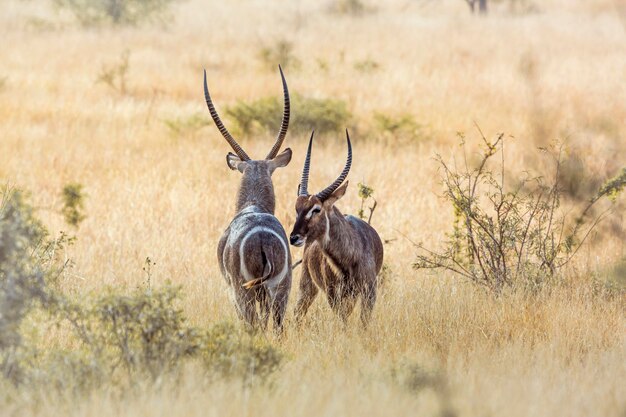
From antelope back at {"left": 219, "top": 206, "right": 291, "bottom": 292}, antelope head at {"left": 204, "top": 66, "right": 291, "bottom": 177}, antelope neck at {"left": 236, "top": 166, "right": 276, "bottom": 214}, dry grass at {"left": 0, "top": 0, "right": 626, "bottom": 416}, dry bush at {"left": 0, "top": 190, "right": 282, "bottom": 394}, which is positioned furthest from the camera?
antelope head at {"left": 204, "top": 66, "right": 291, "bottom": 177}

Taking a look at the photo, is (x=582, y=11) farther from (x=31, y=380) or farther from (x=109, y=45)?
(x=31, y=380)

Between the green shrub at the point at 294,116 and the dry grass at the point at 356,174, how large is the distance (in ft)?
1.58

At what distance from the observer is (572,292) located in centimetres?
804

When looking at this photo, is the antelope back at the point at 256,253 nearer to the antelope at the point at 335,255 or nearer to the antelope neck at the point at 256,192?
the antelope at the point at 335,255

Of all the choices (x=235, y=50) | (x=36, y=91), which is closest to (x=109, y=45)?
(x=235, y=50)

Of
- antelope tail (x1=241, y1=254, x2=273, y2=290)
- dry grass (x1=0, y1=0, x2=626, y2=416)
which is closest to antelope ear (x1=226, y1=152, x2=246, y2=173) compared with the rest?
dry grass (x1=0, y1=0, x2=626, y2=416)

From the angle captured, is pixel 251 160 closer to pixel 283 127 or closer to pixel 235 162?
pixel 235 162

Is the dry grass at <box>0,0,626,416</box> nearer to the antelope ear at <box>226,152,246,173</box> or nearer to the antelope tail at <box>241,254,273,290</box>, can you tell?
the antelope tail at <box>241,254,273,290</box>

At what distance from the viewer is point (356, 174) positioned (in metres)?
13.0

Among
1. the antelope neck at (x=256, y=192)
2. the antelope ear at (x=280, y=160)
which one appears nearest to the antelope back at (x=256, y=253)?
the antelope neck at (x=256, y=192)

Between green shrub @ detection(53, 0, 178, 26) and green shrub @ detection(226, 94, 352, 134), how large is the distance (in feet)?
57.4

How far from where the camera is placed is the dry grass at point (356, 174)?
504cm

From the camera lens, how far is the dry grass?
5.04m

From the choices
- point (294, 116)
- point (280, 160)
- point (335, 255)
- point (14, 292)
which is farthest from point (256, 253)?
point (294, 116)
